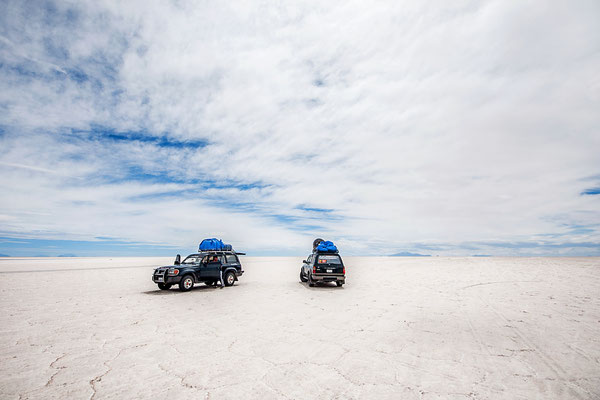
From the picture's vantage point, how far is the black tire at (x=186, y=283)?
15965 mm

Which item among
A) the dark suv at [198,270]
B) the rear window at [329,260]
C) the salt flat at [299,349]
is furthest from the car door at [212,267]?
the rear window at [329,260]

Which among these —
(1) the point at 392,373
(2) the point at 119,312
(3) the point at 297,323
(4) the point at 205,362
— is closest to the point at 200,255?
(2) the point at 119,312

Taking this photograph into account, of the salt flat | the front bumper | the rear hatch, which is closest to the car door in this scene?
the front bumper

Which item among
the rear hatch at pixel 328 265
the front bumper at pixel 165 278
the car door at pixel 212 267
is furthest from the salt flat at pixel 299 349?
the car door at pixel 212 267

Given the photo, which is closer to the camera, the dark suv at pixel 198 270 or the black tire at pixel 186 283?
the dark suv at pixel 198 270

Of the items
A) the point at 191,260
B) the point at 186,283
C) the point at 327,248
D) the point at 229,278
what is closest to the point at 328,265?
the point at 327,248

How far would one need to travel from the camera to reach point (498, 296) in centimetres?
1426

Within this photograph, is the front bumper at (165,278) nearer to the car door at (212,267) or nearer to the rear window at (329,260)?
the car door at (212,267)

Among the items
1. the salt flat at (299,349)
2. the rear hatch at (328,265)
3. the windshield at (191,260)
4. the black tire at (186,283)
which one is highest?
the windshield at (191,260)

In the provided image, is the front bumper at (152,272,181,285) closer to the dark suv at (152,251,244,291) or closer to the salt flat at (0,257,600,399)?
the dark suv at (152,251,244,291)

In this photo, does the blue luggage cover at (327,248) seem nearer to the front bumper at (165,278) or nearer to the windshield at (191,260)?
the windshield at (191,260)

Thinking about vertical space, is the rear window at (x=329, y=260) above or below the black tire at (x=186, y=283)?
above

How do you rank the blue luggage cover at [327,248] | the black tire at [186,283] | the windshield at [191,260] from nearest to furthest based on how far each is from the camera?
the black tire at [186,283] → the windshield at [191,260] → the blue luggage cover at [327,248]

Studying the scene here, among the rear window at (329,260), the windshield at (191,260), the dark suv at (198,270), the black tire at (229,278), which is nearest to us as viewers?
the dark suv at (198,270)
